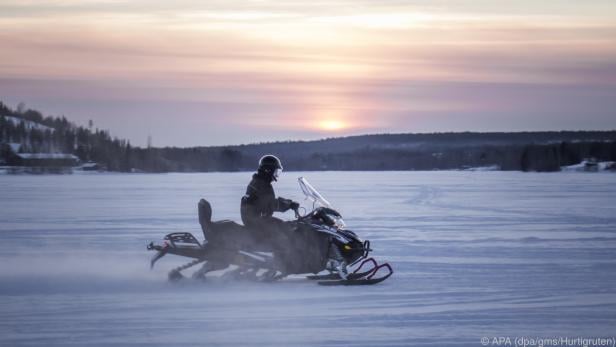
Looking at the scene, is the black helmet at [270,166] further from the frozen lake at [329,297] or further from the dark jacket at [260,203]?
the frozen lake at [329,297]

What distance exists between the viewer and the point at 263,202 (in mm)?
11469

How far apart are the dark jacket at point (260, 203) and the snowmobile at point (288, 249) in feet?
0.71

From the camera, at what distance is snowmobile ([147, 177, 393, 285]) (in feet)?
37.8

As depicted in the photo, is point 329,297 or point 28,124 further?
point 28,124

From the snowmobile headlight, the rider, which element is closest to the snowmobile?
the snowmobile headlight

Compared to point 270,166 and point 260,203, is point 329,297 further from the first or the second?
point 270,166

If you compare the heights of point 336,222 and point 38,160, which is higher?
point 38,160

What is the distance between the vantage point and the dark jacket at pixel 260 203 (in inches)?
451

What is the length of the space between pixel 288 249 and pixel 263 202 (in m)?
0.67

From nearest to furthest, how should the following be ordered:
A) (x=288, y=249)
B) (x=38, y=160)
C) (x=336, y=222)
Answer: (x=288, y=249)
(x=336, y=222)
(x=38, y=160)

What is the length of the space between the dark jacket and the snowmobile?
217 millimetres

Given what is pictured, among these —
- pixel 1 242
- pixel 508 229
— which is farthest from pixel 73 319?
pixel 508 229

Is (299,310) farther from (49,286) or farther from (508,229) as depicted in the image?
(508,229)

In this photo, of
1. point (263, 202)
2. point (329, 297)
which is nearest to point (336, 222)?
point (263, 202)
